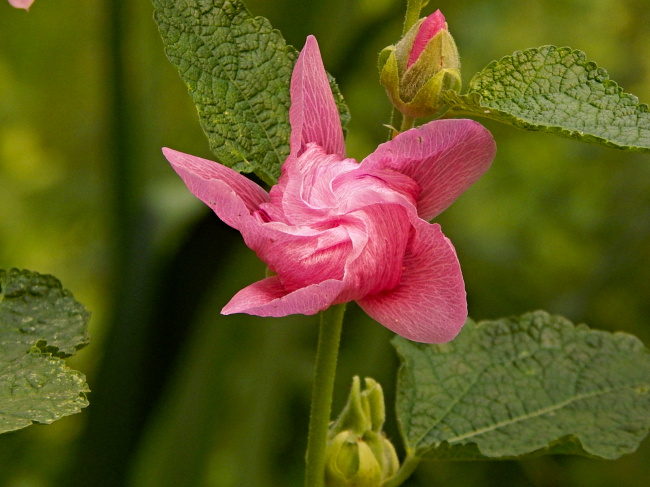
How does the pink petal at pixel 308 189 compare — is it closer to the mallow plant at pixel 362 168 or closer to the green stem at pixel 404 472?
the mallow plant at pixel 362 168

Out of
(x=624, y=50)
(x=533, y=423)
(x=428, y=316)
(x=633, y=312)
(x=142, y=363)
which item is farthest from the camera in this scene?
(x=624, y=50)

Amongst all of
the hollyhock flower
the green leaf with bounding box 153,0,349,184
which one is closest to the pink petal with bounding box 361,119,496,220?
the hollyhock flower

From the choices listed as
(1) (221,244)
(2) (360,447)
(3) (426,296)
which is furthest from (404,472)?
(1) (221,244)

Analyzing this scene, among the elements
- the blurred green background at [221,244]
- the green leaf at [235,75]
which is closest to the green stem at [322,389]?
the green leaf at [235,75]

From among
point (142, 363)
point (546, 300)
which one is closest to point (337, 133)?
point (142, 363)

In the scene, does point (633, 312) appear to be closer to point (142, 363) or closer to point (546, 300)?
point (546, 300)

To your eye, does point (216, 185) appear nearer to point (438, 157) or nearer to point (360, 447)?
point (438, 157)
